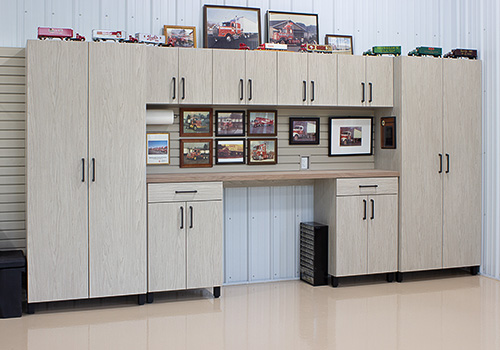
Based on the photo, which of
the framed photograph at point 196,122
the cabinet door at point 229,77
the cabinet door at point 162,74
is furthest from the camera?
the framed photograph at point 196,122

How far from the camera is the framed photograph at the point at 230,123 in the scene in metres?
5.92

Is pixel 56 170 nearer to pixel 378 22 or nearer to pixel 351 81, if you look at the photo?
pixel 351 81

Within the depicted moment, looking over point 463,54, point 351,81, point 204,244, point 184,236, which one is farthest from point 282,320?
point 463,54

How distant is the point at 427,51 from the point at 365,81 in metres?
0.77

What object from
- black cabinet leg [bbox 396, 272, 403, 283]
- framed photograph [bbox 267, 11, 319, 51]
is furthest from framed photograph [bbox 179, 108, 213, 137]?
black cabinet leg [bbox 396, 272, 403, 283]

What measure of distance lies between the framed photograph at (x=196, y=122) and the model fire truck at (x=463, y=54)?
260cm

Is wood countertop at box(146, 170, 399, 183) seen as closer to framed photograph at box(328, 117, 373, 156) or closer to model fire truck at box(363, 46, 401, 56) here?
framed photograph at box(328, 117, 373, 156)

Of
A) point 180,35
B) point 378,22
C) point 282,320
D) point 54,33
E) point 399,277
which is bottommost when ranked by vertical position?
point 282,320

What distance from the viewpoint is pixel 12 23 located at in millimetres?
5379

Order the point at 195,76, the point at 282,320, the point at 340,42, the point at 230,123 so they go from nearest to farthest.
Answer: the point at 282,320 < the point at 195,76 < the point at 230,123 < the point at 340,42

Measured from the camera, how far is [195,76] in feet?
17.9

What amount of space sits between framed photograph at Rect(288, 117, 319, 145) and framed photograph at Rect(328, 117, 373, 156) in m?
0.17

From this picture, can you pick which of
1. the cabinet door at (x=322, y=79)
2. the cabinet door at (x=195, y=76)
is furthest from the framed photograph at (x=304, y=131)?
the cabinet door at (x=195, y=76)

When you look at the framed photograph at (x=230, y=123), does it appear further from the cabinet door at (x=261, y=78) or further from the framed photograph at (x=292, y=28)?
the framed photograph at (x=292, y=28)
